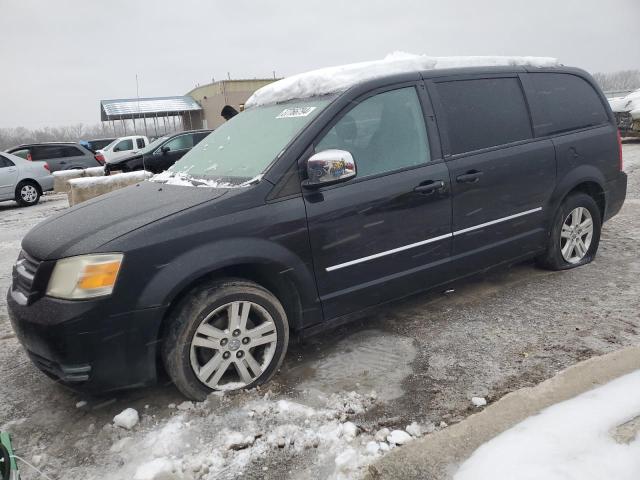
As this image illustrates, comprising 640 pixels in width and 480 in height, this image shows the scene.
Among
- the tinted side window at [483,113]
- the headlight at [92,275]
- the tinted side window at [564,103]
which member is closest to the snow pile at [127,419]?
the headlight at [92,275]

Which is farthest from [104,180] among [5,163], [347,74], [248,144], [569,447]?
[569,447]

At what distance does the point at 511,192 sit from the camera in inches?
143

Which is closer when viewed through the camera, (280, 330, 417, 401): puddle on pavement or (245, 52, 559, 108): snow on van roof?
(280, 330, 417, 401): puddle on pavement

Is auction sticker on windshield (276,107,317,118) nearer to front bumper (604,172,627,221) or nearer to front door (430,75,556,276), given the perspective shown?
front door (430,75,556,276)

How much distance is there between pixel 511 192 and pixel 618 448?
2027mm

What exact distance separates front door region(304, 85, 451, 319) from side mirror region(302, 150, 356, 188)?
93mm

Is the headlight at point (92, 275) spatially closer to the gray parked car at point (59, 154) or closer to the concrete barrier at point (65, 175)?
the concrete barrier at point (65, 175)

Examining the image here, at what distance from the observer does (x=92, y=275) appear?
236cm

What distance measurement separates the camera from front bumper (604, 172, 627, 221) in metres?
4.38

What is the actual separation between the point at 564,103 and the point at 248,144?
2.68m

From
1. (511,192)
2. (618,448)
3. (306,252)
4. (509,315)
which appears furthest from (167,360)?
(511,192)

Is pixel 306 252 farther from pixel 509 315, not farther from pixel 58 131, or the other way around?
pixel 58 131

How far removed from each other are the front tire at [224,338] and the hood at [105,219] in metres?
0.47

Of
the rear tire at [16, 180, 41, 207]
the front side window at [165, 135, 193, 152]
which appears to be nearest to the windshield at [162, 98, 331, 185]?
the rear tire at [16, 180, 41, 207]
